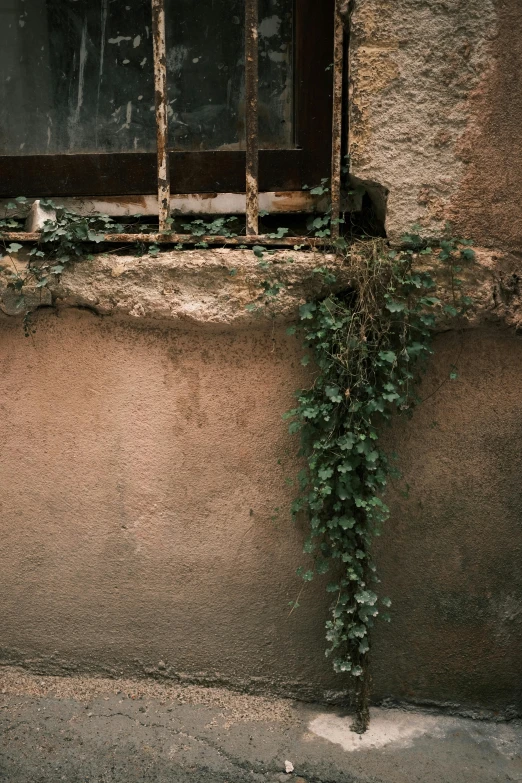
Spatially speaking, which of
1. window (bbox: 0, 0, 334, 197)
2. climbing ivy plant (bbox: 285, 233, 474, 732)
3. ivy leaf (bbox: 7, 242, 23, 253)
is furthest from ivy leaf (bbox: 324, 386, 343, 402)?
ivy leaf (bbox: 7, 242, 23, 253)

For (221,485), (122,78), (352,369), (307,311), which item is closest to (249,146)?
(307,311)

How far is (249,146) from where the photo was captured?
8.23ft

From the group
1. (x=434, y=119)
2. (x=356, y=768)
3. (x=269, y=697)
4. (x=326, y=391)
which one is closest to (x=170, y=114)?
(x=434, y=119)

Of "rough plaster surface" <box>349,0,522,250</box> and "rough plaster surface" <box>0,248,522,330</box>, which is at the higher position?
"rough plaster surface" <box>349,0,522,250</box>

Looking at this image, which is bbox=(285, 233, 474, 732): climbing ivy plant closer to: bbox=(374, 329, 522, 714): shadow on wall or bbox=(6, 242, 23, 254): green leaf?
bbox=(374, 329, 522, 714): shadow on wall

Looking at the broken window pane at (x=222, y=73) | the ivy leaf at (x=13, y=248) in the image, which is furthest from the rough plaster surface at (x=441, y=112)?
the ivy leaf at (x=13, y=248)

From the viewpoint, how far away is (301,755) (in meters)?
2.47

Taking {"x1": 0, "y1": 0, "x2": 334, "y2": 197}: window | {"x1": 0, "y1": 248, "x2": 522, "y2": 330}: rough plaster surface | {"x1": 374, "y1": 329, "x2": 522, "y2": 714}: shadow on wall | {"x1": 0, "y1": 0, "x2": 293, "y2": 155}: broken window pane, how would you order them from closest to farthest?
{"x1": 0, "y1": 248, "x2": 522, "y2": 330}: rough plaster surface < {"x1": 374, "y1": 329, "x2": 522, "y2": 714}: shadow on wall < {"x1": 0, "y1": 0, "x2": 334, "y2": 197}: window < {"x1": 0, "y1": 0, "x2": 293, "y2": 155}: broken window pane

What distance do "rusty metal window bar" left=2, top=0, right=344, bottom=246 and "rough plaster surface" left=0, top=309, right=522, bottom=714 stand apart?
305 mm

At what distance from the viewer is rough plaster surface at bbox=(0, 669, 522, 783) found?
2391mm

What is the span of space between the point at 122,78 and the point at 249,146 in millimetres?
702

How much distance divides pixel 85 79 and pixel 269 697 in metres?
2.37

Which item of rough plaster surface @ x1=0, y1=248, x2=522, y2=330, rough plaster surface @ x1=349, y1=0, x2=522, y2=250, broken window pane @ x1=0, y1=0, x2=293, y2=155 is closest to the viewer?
rough plaster surface @ x1=349, y1=0, x2=522, y2=250

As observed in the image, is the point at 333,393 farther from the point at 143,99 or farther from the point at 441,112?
the point at 143,99
